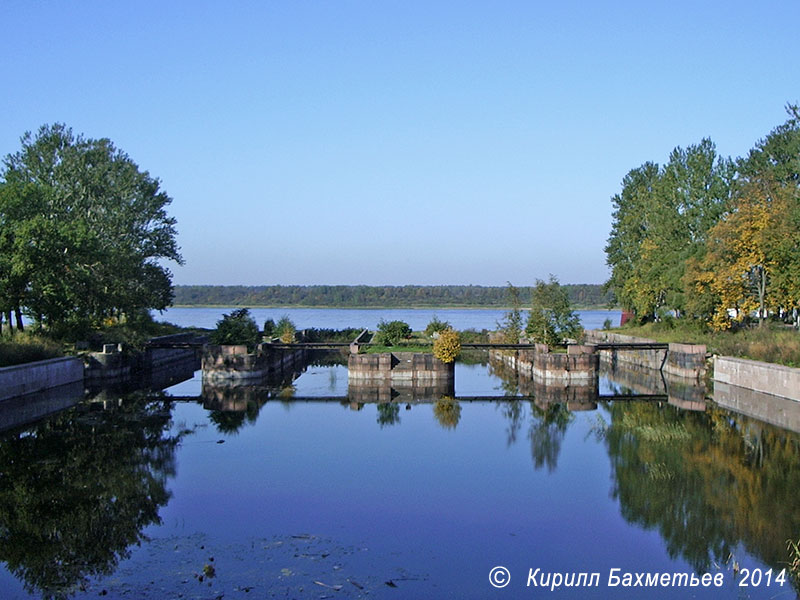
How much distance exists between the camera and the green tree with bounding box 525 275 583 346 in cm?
3806

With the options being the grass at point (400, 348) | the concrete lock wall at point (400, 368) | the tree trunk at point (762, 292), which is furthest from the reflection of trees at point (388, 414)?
the tree trunk at point (762, 292)

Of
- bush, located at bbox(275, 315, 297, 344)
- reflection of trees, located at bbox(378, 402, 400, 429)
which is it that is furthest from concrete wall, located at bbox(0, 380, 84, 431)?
bush, located at bbox(275, 315, 297, 344)

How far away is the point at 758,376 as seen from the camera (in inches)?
1156

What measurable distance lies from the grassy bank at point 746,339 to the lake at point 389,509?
6.82 meters

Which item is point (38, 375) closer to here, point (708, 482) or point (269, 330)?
point (269, 330)

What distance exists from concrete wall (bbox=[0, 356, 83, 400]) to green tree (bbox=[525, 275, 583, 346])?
21.0 metres

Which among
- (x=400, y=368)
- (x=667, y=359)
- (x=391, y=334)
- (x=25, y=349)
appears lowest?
(x=400, y=368)

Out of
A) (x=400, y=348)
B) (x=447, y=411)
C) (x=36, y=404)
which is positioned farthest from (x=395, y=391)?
(x=36, y=404)

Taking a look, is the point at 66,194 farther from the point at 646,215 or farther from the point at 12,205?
the point at 646,215

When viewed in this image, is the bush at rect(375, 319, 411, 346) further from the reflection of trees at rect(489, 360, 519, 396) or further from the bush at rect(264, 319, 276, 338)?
the bush at rect(264, 319, 276, 338)

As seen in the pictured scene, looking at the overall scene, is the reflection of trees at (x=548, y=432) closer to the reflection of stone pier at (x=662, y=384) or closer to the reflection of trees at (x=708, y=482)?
the reflection of trees at (x=708, y=482)

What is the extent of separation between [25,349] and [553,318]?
75.8 ft

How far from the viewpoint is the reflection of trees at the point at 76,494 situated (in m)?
11.6

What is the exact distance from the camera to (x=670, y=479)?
16.6m
